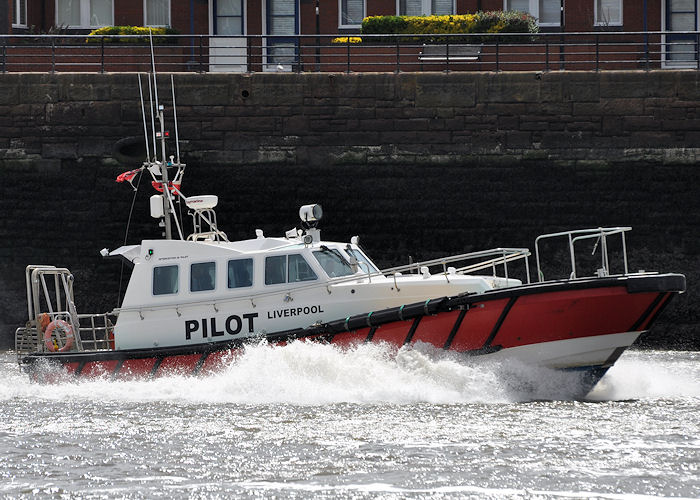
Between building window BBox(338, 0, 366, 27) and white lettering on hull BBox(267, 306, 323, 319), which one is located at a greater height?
building window BBox(338, 0, 366, 27)

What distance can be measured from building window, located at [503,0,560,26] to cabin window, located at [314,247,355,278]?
12.2 metres

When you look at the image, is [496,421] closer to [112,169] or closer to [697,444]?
[697,444]

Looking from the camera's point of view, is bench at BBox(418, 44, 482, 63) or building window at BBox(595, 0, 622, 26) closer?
bench at BBox(418, 44, 482, 63)

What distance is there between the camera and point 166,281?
14109mm

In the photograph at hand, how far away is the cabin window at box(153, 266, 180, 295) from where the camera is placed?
1409cm

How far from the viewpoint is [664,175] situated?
19344 millimetres

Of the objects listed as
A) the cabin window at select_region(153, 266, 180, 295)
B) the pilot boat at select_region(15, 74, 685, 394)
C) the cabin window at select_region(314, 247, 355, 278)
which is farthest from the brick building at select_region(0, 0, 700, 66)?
the cabin window at select_region(153, 266, 180, 295)

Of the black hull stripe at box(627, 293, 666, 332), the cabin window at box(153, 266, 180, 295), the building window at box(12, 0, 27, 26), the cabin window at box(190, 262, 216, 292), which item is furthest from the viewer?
the building window at box(12, 0, 27, 26)

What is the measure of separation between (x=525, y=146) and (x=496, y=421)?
895 centimetres

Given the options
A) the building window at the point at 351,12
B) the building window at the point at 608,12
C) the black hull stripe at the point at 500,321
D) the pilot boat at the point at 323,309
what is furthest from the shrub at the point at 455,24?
the black hull stripe at the point at 500,321

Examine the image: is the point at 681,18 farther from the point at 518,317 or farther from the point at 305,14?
the point at 518,317

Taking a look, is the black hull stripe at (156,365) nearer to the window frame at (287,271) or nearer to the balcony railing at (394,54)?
the window frame at (287,271)

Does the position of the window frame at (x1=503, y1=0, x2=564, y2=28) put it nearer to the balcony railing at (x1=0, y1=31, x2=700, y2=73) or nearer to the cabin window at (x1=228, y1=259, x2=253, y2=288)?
the balcony railing at (x1=0, y1=31, x2=700, y2=73)

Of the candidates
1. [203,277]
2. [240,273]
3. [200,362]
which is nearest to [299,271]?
[240,273]
